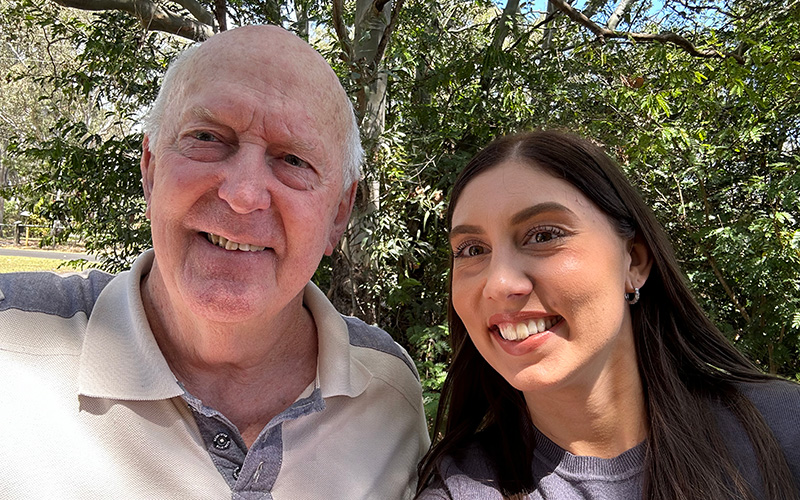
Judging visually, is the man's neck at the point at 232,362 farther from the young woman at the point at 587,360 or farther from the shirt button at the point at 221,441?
the young woman at the point at 587,360

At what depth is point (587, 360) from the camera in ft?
5.12

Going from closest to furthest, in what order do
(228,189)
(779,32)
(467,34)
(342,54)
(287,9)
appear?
(228,189) < (779,32) < (342,54) < (287,9) < (467,34)

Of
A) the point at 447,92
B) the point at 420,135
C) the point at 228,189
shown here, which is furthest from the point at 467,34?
the point at 228,189

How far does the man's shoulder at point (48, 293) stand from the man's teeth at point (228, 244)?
434 mm

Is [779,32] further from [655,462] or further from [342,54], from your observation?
[655,462]

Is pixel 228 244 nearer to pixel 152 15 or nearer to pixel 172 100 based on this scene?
pixel 172 100

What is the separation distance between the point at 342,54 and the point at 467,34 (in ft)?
7.59

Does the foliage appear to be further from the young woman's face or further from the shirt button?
the shirt button

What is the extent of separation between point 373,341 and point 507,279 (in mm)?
665

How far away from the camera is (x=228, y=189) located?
150 cm

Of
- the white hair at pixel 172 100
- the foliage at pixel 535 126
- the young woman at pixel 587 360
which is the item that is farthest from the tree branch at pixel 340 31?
the young woman at pixel 587 360

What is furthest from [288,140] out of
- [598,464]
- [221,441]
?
[598,464]

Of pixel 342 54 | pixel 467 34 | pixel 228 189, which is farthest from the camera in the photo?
pixel 467 34

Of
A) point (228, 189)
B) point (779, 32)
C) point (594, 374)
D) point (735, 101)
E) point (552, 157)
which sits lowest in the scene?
point (594, 374)
